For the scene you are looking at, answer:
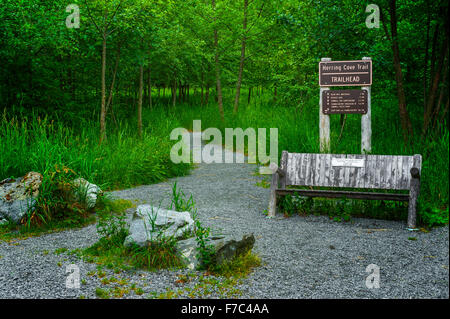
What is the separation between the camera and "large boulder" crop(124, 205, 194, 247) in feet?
13.5

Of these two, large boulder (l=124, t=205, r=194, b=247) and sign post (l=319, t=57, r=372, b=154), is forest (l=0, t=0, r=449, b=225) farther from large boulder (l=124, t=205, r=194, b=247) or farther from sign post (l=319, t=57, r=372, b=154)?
large boulder (l=124, t=205, r=194, b=247)

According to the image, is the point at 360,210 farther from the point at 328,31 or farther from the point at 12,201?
the point at 12,201

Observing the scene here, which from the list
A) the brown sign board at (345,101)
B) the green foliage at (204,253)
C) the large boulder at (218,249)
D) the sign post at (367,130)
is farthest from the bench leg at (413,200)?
the green foliage at (204,253)

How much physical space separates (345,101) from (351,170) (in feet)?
5.06

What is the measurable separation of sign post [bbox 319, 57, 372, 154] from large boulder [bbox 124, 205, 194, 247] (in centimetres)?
343

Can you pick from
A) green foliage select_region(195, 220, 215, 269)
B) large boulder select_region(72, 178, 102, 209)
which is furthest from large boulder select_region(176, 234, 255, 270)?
large boulder select_region(72, 178, 102, 209)

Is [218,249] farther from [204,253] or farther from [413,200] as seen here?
[413,200]

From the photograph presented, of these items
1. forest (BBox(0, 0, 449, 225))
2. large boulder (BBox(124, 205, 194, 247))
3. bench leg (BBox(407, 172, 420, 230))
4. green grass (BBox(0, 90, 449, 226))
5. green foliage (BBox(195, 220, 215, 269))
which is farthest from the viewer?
forest (BBox(0, 0, 449, 225))

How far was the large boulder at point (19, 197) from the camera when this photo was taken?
209 inches

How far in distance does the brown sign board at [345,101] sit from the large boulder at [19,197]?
464 cm

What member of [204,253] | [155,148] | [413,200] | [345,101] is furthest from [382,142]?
[155,148]

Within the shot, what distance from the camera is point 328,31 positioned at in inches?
313

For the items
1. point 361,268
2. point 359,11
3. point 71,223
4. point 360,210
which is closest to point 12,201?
point 71,223

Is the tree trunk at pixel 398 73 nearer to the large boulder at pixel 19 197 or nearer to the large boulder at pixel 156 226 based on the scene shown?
the large boulder at pixel 156 226
